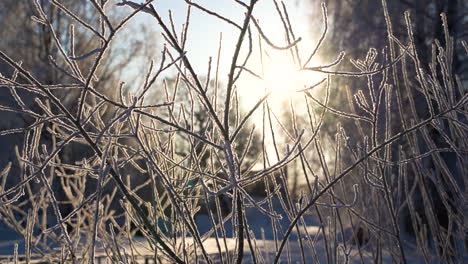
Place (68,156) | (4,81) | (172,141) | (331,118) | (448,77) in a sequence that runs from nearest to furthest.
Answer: (4,81) < (448,77) < (172,141) < (331,118) < (68,156)

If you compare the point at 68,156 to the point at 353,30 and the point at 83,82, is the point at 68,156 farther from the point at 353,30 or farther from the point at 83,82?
the point at 83,82

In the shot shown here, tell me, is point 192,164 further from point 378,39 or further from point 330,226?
point 378,39

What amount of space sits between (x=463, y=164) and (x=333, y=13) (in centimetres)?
825

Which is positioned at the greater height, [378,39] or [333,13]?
[333,13]

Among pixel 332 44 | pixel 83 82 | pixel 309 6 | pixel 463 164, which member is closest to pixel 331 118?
pixel 332 44

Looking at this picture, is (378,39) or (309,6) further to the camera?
(309,6)

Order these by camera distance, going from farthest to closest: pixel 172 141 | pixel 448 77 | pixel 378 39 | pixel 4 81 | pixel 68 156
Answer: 1. pixel 68 156
2. pixel 378 39
3. pixel 172 141
4. pixel 448 77
5. pixel 4 81

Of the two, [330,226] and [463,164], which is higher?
[463,164]

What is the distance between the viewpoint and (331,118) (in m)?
9.59

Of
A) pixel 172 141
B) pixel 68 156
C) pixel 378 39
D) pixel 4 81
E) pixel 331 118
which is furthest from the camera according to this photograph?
pixel 68 156

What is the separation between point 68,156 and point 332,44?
851cm

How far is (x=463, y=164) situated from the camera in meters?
1.60

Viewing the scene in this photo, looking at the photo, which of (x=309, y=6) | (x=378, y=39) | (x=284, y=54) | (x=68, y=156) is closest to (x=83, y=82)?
(x=284, y=54)

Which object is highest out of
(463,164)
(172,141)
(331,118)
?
(331,118)
